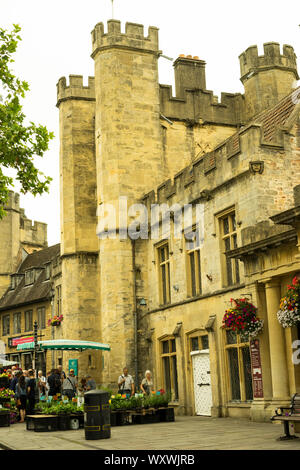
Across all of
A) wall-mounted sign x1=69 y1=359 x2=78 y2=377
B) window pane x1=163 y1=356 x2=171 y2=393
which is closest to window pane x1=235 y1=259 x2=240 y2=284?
window pane x1=163 y1=356 x2=171 y2=393

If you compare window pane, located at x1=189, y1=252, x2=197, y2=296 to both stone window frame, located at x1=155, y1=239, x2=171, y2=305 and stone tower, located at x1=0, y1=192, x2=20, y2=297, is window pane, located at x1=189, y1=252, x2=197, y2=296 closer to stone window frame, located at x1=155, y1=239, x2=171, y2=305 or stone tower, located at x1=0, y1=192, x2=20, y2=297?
stone window frame, located at x1=155, y1=239, x2=171, y2=305

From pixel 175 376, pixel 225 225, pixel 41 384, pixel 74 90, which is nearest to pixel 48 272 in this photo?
pixel 74 90

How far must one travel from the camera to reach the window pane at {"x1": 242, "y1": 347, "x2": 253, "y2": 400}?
17516mm

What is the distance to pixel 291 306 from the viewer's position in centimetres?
1341

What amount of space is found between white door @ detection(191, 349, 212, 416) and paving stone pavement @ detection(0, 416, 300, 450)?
3.02 meters

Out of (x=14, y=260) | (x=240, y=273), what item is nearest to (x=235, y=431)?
(x=240, y=273)

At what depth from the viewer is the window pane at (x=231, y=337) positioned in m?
18.4

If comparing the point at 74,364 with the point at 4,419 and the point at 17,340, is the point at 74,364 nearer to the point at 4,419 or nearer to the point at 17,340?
the point at 4,419

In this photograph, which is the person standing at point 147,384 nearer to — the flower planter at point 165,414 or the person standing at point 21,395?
the flower planter at point 165,414

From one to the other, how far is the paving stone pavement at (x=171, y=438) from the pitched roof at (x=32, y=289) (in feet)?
76.3

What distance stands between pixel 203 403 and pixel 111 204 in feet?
29.4

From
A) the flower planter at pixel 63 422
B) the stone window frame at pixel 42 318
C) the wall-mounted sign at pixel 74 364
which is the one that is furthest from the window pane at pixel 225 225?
the stone window frame at pixel 42 318

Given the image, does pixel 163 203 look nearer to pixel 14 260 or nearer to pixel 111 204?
pixel 111 204
